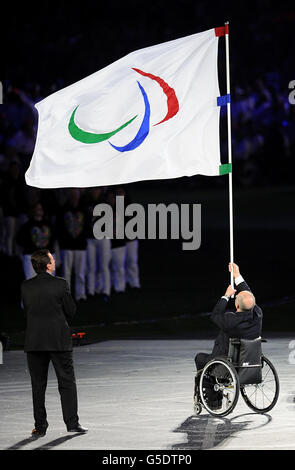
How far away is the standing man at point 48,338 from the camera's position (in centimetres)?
1076

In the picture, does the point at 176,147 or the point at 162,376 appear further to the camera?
the point at 162,376

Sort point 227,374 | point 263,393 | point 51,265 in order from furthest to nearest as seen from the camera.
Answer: point 263,393 → point 227,374 → point 51,265

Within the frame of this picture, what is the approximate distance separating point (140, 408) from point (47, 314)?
6.01 feet

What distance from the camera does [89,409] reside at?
12.2m

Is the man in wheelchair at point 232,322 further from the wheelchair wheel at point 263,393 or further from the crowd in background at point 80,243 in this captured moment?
the crowd in background at point 80,243

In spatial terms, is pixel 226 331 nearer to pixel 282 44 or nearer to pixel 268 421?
pixel 268 421

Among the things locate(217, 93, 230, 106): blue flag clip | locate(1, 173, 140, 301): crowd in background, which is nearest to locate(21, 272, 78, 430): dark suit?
locate(217, 93, 230, 106): blue flag clip

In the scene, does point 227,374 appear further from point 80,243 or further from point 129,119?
point 80,243

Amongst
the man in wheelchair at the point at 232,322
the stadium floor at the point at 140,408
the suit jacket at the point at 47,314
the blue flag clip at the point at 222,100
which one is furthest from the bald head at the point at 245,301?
the blue flag clip at the point at 222,100

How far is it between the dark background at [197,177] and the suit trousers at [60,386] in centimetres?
713

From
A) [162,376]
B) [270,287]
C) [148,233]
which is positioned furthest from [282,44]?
[162,376]

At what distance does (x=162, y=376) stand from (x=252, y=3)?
3638 centimetres

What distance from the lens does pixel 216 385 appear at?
1145 centimetres

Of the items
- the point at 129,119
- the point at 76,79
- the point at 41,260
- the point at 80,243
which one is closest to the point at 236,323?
the point at 41,260
